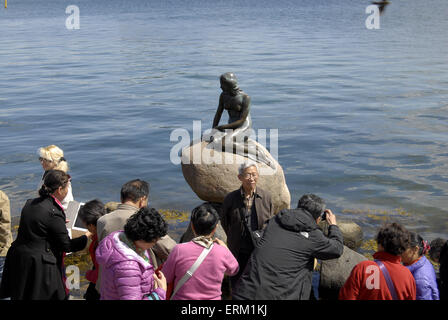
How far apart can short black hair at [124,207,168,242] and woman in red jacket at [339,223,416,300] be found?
1.85 metres

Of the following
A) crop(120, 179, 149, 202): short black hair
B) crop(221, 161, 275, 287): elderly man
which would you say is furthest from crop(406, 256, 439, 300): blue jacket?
crop(120, 179, 149, 202): short black hair

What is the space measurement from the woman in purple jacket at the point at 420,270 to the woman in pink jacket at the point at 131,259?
2679 mm

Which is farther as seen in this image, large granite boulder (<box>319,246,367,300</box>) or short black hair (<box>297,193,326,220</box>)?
large granite boulder (<box>319,246,367,300</box>)

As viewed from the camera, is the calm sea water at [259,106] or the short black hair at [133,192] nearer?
the short black hair at [133,192]

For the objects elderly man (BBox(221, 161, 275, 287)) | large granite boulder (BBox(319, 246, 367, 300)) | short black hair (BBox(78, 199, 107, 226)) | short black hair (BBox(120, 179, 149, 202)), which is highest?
short black hair (BBox(120, 179, 149, 202))

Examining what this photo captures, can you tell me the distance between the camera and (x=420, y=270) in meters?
5.95

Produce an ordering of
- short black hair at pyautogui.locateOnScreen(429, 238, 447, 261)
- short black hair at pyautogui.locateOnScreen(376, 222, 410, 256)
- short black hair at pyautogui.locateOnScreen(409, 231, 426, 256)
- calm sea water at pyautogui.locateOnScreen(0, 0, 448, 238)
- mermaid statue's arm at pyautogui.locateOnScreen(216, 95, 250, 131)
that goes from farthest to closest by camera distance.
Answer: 1. calm sea water at pyautogui.locateOnScreen(0, 0, 448, 238)
2. mermaid statue's arm at pyautogui.locateOnScreen(216, 95, 250, 131)
3. short black hair at pyautogui.locateOnScreen(429, 238, 447, 261)
4. short black hair at pyautogui.locateOnScreen(409, 231, 426, 256)
5. short black hair at pyautogui.locateOnScreen(376, 222, 410, 256)

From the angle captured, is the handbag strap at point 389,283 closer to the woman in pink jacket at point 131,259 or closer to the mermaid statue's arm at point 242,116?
the woman in pink jacket at point 131,259

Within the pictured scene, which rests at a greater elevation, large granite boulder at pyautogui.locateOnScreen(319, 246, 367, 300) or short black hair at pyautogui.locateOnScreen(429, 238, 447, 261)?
short black hair at pyautogui.locateOnScreen(429, 238, 447, 261)

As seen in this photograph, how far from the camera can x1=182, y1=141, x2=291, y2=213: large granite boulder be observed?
9773mm

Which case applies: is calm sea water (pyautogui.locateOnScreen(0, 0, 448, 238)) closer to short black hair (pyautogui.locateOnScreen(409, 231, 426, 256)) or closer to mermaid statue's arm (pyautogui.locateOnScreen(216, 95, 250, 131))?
mermaid statue's arm (pyautogui.locateOnScreen(216, 95, 250, 131))

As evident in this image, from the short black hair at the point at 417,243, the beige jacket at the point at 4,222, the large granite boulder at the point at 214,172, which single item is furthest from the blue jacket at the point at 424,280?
the beige jacket at the point at 4,222

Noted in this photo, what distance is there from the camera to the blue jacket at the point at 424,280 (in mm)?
5805
